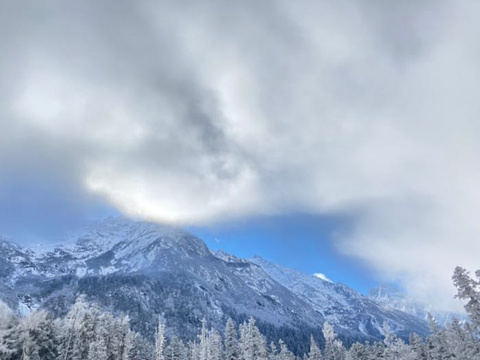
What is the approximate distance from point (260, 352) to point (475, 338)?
42229mm

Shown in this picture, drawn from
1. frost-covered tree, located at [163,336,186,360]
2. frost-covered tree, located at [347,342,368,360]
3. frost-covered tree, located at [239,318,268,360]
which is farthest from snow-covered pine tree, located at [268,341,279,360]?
frost-covered tree, located at [163,336,186,360]

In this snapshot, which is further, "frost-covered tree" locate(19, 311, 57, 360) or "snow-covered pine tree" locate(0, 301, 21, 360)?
"frost-covered tree" locate(19, 311, 57, 360)

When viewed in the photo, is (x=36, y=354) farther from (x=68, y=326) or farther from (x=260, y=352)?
(x=260, y=352)

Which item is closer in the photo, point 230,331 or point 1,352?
point 1,352

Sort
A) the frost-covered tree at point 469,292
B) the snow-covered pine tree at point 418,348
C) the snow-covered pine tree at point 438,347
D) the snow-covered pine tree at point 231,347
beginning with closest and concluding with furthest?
the frost-covered tree at point 469,292, the snow-covered pine tree at point 231,347, the snow-covered pine tree at point 438,347, the snow-covered pine tree at point 418,348

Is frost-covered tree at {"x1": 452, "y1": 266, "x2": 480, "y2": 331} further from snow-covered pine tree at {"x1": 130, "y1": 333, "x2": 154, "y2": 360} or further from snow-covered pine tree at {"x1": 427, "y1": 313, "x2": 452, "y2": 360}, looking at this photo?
snow-covered pine tree at {"x1": 130, "y1": 333, "x2": 154, "y2": 360}

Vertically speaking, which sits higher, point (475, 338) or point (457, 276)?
point (457, 276)

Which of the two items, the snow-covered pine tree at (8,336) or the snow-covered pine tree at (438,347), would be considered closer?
the snow-covered pine tree at (8,336)

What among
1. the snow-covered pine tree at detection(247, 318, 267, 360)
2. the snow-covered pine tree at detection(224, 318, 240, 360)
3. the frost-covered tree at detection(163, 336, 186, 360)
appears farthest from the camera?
the frost-covered tree at detection(163, 336, 186, 360)

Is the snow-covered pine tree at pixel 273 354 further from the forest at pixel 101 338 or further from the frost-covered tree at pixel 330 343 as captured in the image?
the forest at pixel 101 338

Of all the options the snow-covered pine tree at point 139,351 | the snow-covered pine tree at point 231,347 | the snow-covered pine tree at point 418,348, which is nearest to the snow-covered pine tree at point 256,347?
the snow-covered pine tree at point 231,347

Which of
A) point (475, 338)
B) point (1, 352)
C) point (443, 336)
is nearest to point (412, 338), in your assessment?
point (443, 336)

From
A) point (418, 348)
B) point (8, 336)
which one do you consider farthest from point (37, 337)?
point (418, 348)

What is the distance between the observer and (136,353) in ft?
291
